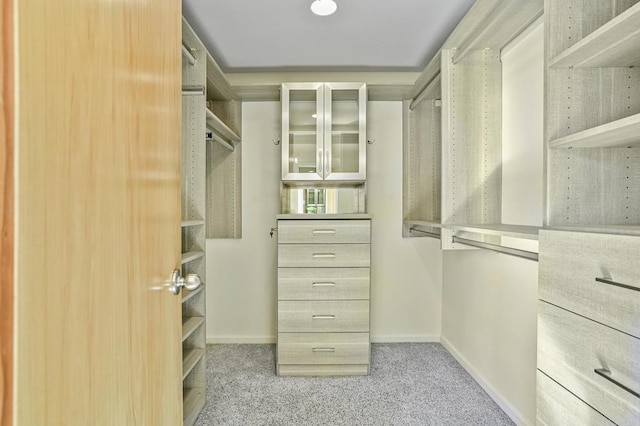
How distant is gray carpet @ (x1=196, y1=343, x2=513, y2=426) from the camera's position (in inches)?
72.1

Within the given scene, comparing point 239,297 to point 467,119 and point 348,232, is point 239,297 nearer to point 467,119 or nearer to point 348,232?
point 348,232

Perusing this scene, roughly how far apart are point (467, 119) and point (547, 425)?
1.52 m

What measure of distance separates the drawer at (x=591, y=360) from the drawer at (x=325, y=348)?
133 cm

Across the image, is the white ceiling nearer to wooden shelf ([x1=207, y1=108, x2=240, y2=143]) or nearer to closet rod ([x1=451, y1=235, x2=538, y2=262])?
wooden shelf ([x1=207, y1=108, x2=240, y2=143])

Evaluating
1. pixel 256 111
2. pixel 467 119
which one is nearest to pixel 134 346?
pixel 467 119

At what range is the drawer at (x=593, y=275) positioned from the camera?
0.78 metres

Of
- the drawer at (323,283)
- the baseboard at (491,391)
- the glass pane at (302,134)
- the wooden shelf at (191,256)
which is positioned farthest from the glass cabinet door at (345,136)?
the baseboard at (491,391)

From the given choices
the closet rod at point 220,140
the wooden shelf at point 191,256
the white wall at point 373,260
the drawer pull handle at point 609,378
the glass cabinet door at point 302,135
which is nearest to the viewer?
the drawer pull handle at point 609,378

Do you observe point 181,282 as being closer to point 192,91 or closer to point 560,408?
point 560,408

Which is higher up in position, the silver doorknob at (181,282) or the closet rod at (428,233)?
the closet rod at (428,233)

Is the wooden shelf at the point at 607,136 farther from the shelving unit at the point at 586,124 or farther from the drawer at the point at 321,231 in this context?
the drawer at the point at 321,231

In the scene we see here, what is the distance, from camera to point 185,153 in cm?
193

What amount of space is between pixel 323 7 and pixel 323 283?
166 cm

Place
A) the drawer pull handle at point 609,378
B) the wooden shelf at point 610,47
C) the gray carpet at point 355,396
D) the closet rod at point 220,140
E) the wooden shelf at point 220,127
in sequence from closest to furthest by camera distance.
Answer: the drawer pull handle at point 609,378, the wooden shelf at point 610,47, the gray carpet at point 355,396, the wooden shelf at point 220,127, the closet rod at point 220,140
